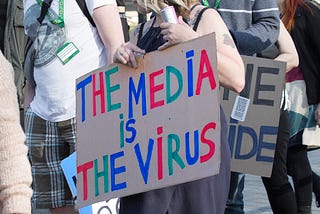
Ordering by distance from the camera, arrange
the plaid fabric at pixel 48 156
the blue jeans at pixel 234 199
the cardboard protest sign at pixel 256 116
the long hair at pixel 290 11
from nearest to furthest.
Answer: the plaid fabric at pixel 48 156 → the cardboard protest sign at pixel 256 116 → the blue jeans at pixel 234 199 → the long hair at pixel 290 11

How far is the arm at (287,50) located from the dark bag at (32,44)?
4.76 feet

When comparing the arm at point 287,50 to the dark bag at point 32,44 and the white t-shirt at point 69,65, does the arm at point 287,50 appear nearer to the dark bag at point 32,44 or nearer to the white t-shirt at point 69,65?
the white t-shirt at point 69,65

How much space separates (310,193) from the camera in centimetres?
582

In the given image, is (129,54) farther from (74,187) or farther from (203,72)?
(74,187)

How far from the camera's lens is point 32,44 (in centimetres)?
450

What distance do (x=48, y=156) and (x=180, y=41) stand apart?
5.06 feet

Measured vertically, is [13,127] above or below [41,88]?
above

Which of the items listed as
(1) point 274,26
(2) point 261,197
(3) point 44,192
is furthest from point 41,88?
(2) point 261,197

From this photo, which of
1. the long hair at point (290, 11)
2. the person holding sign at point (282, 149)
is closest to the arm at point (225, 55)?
the person holding sign at point (282, 149)

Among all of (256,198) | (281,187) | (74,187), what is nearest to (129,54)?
(74,187)

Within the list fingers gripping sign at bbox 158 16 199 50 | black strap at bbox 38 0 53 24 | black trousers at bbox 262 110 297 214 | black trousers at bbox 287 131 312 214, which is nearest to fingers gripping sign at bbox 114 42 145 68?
fingers gripping sign at bbox 158 16 199 50

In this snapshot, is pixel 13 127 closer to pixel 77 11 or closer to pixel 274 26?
pixel 77 11

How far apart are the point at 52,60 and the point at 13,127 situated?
5.68 feet

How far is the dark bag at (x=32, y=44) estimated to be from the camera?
442 centimetres
